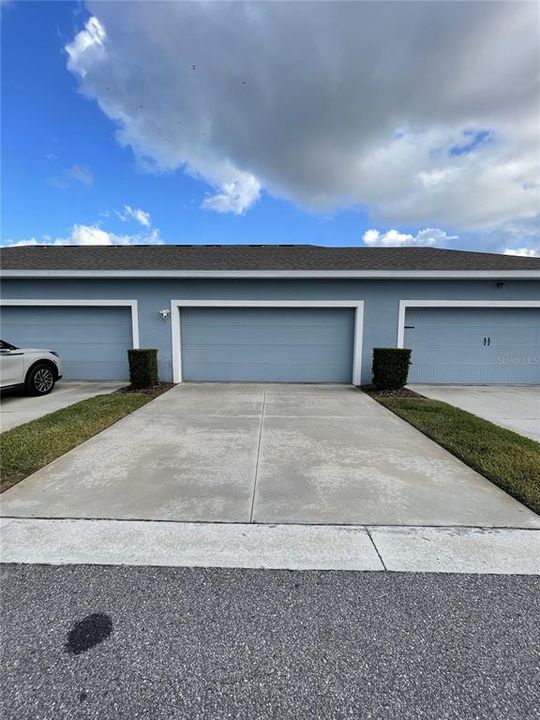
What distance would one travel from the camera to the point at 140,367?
8.30 metres

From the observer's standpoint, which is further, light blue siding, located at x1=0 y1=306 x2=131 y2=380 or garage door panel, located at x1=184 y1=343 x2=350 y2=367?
light blue siding, located at x1=0 y1=306 x2=131 y2=380

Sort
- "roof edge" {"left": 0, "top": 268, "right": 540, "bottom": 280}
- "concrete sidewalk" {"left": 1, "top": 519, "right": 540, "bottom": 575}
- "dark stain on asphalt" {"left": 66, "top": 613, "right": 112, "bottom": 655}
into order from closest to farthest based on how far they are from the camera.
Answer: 1. "dark stain on asphalt" {"left": 66, "top": 613, "right": 112, "bottom": 655}
2. "concrete sidewalk" {"left": 1, "top": 519, "right": 540, "bottom": 575}
3. "roof edge" {"left": 0, "top": 268, "right": 540, "bottom": 280}

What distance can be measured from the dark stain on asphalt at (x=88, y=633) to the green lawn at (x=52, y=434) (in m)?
2.13

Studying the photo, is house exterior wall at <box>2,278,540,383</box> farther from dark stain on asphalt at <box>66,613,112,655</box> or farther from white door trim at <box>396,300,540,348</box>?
dark stain on asphalt at <box>66,613,112,655</box>

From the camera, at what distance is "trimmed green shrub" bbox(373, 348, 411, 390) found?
8.20 meters

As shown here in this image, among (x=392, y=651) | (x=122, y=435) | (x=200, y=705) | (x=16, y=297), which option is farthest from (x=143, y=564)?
(x=16, y=297)

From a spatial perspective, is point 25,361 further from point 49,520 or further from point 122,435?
point 49,520

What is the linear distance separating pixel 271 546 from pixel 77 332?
8.85m

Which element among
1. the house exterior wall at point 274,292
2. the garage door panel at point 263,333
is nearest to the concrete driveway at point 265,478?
the garage door panel at point 263,333

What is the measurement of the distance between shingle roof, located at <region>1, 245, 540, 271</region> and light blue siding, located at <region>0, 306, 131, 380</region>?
3.68ft

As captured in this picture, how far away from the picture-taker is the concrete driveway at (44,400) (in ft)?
19.7

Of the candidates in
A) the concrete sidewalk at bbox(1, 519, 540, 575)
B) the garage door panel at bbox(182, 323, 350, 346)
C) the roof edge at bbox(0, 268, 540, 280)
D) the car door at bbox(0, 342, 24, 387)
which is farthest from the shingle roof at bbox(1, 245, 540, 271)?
the concrete sidewalk at bbox(1, 519, 540, 575)

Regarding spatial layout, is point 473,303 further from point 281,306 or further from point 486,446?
point 486,446

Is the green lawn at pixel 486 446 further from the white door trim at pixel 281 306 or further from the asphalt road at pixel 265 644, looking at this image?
the white door trim at pixel 281 306
